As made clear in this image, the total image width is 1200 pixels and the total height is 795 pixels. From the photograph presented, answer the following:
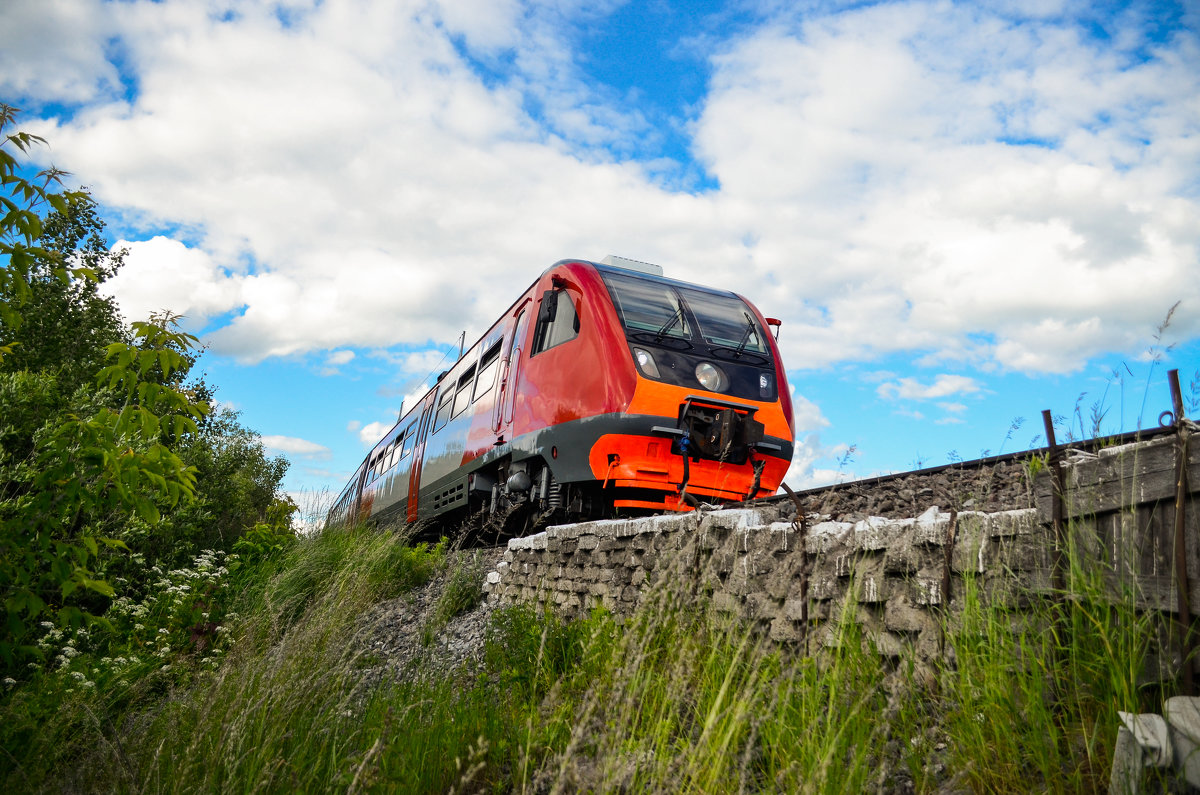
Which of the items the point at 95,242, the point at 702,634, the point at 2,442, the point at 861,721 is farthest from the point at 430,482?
the point at 95,242

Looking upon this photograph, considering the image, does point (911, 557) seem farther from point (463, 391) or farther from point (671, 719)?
point (463, 391)

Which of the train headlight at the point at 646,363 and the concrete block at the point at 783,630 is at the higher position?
the train headlight at the point at 646,363

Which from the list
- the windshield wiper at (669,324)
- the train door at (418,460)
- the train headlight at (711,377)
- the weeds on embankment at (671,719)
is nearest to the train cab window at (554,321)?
the windshield wiper at (669,324)

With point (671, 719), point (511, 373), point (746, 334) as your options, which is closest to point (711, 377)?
point (746, 334)

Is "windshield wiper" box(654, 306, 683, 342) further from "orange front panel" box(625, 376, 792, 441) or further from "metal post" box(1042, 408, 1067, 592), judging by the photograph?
"metal post" box(1042, 408, 1067, 592)

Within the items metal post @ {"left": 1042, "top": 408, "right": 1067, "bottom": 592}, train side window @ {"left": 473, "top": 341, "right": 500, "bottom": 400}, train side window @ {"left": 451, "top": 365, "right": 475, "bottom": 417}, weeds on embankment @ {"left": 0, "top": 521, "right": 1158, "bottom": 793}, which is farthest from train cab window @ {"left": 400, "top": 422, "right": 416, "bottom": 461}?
metal post @ {"left": 1042, "top": 408, "right": 1067, "bottom": 592}

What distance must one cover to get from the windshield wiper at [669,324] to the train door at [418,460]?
5994mm

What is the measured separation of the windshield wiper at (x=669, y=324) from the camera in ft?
21.1

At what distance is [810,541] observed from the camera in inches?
126

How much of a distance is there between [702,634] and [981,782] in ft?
4.79

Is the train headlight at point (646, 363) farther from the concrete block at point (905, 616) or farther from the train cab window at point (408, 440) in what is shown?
the train cab window at point (408, 440)

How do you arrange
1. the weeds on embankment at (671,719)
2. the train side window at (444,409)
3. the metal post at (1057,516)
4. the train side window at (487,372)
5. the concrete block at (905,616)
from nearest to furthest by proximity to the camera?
the weeds on embankment at (671,719)
the metal post at (1057,516)
the concrete block at (905,616)
the train side window at (487,372)
the train side window at (444,409)

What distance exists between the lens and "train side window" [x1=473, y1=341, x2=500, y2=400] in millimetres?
8656

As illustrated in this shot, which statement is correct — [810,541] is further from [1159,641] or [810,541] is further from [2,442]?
[2,442]
